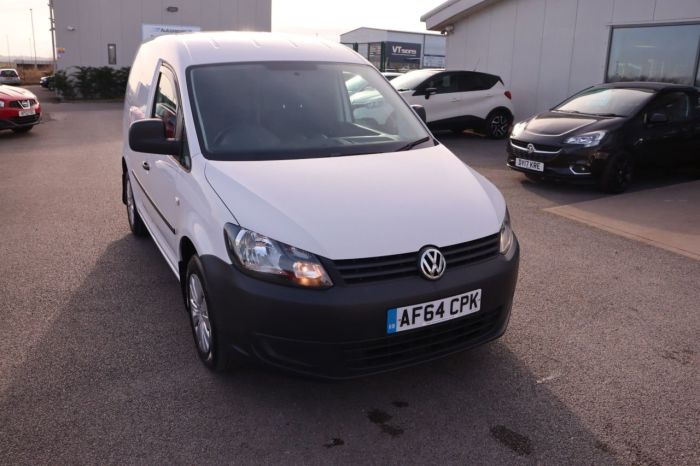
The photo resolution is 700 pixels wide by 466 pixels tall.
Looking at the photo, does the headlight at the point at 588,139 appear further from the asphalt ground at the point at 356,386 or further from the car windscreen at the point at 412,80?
the car windscreen at the point at 412,80

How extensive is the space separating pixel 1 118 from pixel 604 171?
1197cm

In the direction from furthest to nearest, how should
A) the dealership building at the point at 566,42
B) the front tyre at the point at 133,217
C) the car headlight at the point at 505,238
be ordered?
1. the dealership building at the point at 566,42
2. the front tyre at the point at 133,217
3. the car headlight at the point at 505,238

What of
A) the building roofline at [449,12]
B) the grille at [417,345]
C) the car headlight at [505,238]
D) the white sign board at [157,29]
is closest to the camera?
the grille at [417,345]

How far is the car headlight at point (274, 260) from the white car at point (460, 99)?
35.5 ft

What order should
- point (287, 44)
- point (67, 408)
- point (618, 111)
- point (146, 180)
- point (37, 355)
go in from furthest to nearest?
point (618, 111)
point (146, 180)
point (287, 44)
point (37, 355)
point (67, 408)

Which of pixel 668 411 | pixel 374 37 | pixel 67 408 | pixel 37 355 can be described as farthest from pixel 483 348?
pixel 374 37

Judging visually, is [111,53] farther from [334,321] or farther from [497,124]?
[334,321]

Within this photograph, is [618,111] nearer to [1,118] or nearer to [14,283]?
[14,283]

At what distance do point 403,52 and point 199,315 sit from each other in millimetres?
44330

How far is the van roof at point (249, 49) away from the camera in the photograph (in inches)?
160

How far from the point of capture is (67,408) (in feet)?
10.0

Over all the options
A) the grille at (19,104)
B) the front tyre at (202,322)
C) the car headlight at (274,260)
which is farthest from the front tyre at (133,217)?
the grille at (19,104)

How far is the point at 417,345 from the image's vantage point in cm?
295

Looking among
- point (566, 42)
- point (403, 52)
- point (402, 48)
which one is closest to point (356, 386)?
point (566, 42)
